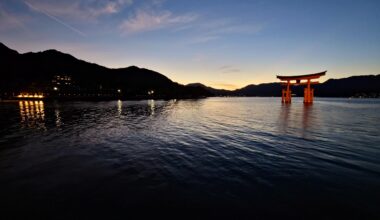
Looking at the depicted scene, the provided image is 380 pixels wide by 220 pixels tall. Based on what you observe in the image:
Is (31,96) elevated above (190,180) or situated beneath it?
elevated above

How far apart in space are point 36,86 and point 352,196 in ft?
514

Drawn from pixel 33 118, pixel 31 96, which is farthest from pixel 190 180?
pixel 31 96

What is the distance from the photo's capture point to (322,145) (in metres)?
12.6

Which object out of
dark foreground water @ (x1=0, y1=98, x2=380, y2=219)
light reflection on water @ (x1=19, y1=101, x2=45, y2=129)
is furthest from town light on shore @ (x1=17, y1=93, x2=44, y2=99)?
dark foreground water @ (x1=0, y1=98, x2=380, y2=219)

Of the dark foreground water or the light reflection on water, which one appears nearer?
the dark foreground water

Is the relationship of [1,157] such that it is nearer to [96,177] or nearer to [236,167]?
[96,177]

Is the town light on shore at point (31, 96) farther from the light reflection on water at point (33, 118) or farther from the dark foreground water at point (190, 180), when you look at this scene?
the dark foreground water at point (190, 180)

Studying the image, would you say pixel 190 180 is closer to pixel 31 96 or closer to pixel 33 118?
pixel 33 118

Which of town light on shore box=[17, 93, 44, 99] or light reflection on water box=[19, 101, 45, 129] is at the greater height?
town light on shore box=[17, 93, 44, 99]

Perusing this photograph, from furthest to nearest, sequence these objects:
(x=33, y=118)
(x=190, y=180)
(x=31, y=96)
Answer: (x=31, y=96) < (x=33, y=118) < (x=190, y=180)

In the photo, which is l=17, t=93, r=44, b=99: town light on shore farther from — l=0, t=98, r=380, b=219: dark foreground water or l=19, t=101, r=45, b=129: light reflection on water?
l=0, t=98, r=380, b=219: dark foreground water

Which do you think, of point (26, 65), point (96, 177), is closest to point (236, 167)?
point (96, 177)

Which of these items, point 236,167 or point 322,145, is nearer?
point 236,167

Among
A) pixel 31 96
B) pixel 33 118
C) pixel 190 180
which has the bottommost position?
pixel 190 180
